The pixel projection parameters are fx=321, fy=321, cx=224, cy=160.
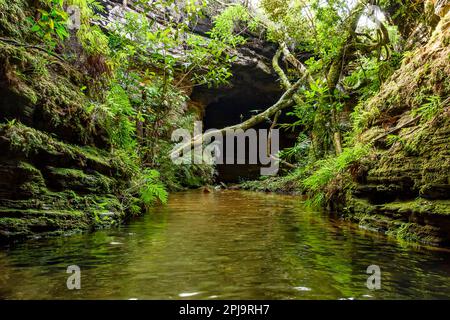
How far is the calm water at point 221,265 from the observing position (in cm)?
208

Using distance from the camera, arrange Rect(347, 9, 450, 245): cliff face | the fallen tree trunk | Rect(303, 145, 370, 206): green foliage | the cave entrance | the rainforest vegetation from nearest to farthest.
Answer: Rect(347, 9, 450, 245): cliff face → the rainforest vegetation → Rect(303, 145, 370, 206): green foliage → the fallen tree trunk → the cave entrance

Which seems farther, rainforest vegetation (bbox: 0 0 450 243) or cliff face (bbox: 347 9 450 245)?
rainforest vegetation (bbox: 0 0 450 243)

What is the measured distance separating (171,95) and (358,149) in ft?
15.2

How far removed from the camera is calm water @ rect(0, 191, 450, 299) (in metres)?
2.08

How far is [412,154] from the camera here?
4.30m

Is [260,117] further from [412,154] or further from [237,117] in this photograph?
[237,117]

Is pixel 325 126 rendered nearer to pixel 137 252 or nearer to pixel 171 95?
pixel 171 95

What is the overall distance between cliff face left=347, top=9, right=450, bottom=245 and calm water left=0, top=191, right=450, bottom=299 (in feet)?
1.57

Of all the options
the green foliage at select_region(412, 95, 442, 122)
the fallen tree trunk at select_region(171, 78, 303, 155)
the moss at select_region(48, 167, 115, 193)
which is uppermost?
the fallen tree trunk at select_region(171, 78, 303, 155)

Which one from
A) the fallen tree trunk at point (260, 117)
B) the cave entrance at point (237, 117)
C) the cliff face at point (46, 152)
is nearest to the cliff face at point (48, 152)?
the cliff face at point (46, 152)

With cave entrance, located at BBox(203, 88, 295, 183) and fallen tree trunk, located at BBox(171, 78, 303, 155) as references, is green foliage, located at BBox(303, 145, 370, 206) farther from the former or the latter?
cave entrance, located at BBox(203, 88, 295, 183)

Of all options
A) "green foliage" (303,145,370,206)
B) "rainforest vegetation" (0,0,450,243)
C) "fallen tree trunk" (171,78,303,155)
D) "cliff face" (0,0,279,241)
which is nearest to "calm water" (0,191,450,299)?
"cliff face" (0,0,279,241)

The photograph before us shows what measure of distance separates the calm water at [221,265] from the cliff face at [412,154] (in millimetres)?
478
